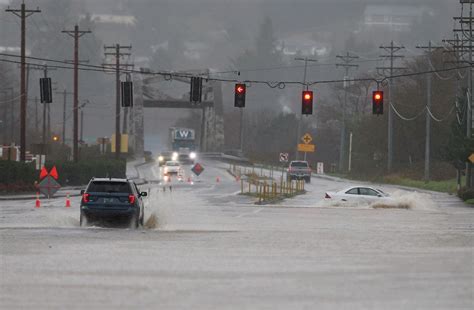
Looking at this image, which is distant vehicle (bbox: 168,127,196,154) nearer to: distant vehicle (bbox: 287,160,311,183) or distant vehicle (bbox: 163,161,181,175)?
distant vehicle (bbox: 163,161,181,175)

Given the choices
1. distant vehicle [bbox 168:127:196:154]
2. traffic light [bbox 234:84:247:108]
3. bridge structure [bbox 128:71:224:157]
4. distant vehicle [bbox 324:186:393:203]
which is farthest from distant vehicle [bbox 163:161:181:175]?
bridge structure [bbox 128:71:224:157]

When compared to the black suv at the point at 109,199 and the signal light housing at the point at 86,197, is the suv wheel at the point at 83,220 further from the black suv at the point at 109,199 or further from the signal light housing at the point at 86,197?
the signal light housing at the point at 86,197

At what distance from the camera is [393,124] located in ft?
351

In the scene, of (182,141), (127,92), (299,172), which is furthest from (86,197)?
(182,141)

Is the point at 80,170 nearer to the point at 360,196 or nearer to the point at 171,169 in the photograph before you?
the point at 171,169

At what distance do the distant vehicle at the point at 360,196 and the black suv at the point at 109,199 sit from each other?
22.7m

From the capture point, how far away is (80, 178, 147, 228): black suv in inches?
1346

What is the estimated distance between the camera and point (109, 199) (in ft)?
112

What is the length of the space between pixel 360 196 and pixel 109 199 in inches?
921

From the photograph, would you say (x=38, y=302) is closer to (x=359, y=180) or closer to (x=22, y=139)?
(x=22, y=139)

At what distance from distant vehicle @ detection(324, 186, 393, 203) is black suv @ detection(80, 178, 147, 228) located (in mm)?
22650

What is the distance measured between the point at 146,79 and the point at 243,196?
10896cm

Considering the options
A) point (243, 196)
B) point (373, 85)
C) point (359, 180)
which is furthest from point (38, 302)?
point (373, 85)

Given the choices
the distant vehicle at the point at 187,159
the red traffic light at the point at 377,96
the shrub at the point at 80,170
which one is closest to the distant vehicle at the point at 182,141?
the distant vehicle at the point at 187,159
